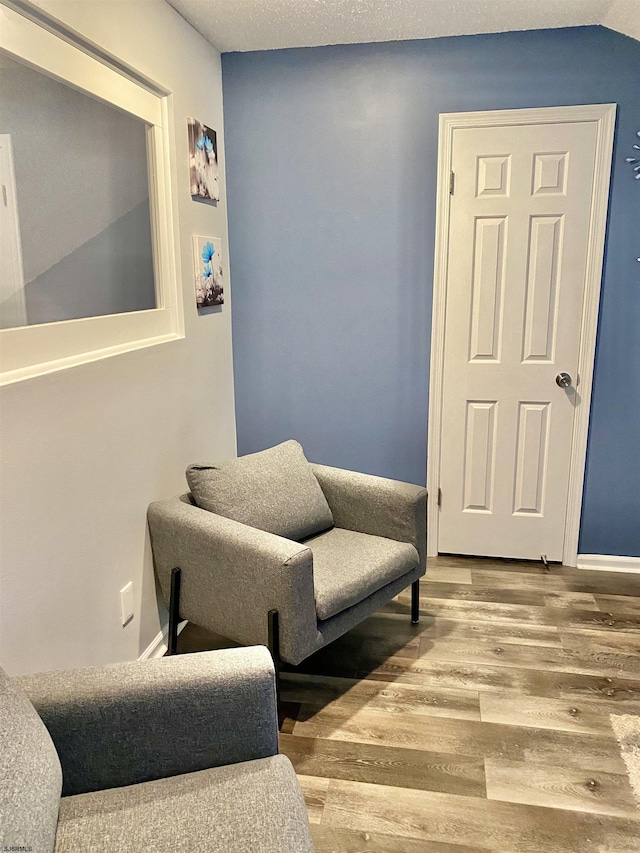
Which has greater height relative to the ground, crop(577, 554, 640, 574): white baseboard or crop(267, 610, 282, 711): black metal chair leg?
crop(267, 610, 282, 711): black metal chair leg

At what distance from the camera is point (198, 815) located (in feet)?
4.19

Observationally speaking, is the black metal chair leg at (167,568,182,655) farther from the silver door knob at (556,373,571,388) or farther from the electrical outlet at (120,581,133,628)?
the silver door knob at (556,373,571,388)

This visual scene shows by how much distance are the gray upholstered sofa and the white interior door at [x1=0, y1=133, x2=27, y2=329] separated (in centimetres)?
96

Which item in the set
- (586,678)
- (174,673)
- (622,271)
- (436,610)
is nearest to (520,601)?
(436,610)

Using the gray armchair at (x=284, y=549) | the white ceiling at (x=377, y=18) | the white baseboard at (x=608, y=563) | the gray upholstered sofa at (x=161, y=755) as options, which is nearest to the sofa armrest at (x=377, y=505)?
the gray armchair at (x=284, y=549)

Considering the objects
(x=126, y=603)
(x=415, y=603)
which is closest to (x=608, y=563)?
(x=415, y=603)

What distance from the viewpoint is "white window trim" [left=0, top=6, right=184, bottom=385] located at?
1.78 metres

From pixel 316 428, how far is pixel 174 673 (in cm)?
215

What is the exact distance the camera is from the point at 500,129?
3014 millimetres

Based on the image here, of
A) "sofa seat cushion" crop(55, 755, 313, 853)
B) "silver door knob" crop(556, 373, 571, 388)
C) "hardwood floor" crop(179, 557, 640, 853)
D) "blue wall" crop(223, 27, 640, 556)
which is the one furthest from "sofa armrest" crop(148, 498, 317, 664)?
"silver door knob" crop(556, 373, 571, 388)

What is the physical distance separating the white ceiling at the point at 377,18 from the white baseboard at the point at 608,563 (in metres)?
2.32

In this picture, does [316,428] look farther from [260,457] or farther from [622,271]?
[622,271]

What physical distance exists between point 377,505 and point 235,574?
2.46 feet

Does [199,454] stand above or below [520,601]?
above
